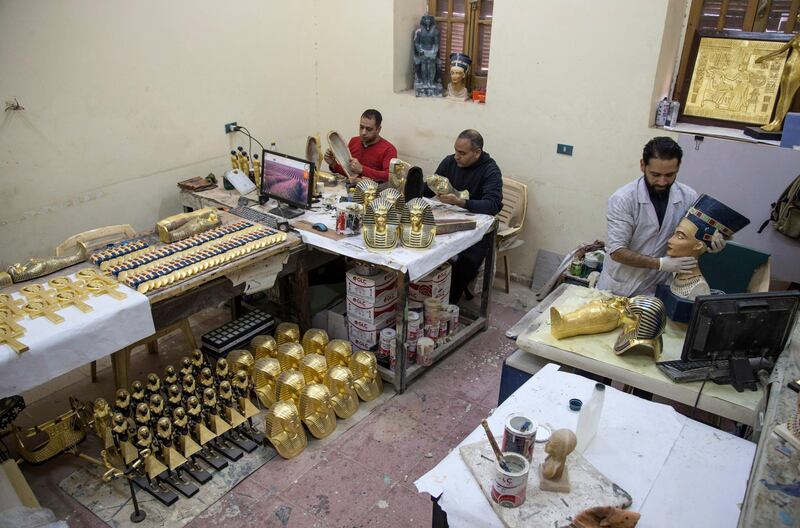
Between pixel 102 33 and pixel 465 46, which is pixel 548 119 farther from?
pixel 102 33

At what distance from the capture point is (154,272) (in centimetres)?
308

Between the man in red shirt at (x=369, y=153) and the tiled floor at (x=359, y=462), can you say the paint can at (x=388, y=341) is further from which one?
the man in red shirt at (x=369, y=153)

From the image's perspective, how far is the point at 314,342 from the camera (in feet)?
12.1

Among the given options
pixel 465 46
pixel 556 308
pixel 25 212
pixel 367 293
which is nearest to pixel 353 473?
pixel 367 293

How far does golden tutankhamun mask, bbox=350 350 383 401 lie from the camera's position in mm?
3506

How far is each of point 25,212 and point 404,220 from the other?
2.61 m

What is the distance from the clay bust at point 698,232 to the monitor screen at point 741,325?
43 centimetres

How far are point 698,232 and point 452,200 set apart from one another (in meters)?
1.68

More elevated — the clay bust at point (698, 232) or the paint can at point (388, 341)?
the clay bust at point (698, 232)

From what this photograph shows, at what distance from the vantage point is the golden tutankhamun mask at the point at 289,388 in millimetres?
3254

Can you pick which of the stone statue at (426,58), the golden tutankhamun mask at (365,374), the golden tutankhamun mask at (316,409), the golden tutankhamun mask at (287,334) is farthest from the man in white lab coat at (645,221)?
the stone statue at (426,58)

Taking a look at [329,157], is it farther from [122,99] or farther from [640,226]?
[640,226]

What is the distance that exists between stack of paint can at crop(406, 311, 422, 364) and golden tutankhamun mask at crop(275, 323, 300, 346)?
735mm

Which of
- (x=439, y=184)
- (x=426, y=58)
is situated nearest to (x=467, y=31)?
(x=426, y=58)
